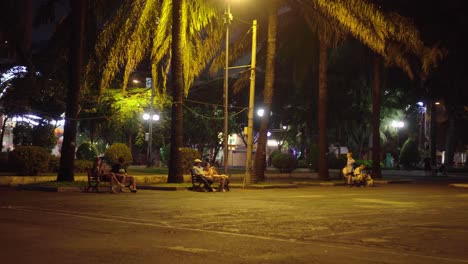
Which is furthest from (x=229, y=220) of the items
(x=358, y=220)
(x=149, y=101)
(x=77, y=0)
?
(x=149, y=101)

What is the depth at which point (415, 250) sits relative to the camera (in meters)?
10.8

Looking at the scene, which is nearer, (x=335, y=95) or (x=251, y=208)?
(x=251, y=208)

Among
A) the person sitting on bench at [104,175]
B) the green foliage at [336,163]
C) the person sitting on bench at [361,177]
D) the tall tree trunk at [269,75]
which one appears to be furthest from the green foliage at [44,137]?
the person sitting on bench at [361,177]

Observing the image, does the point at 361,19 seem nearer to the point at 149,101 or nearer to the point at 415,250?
the point at 149,101

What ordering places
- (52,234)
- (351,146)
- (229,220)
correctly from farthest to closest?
(351,146) < (229,220) < (52,234)

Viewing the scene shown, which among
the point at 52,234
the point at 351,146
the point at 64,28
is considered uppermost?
→ the point at 64,28

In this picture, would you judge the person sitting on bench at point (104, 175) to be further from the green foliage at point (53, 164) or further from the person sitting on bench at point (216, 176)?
the green foliage at point (53, 164)

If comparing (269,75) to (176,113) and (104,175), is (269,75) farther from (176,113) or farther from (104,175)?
(104,175)

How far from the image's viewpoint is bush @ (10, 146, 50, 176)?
3048cm

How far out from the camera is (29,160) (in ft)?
101

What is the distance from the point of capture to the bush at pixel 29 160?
3048 centimetres

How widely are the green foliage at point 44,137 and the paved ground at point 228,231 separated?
3027 centimetres

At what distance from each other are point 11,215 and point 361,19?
20.3 m

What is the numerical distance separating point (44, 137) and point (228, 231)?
44.1 m
